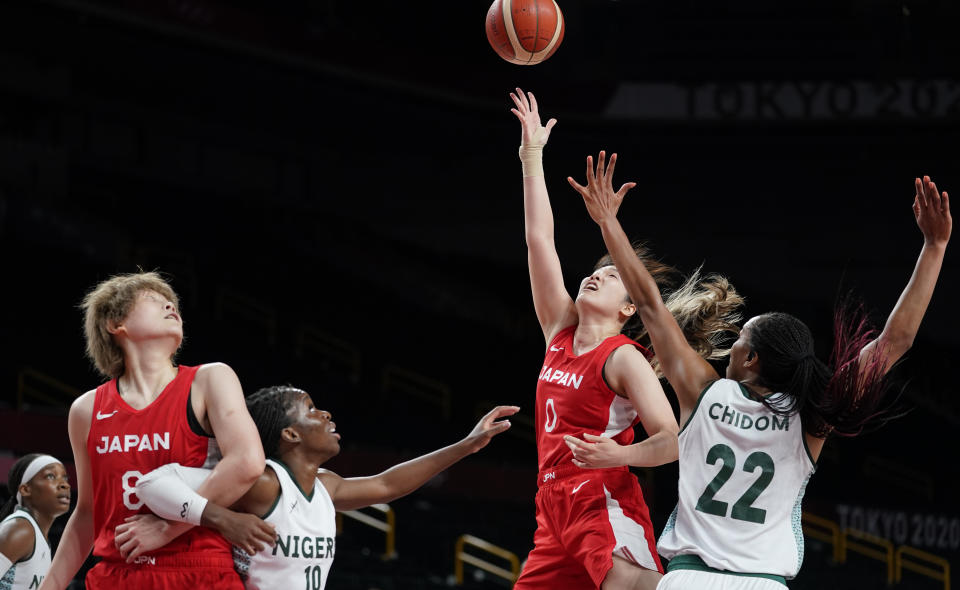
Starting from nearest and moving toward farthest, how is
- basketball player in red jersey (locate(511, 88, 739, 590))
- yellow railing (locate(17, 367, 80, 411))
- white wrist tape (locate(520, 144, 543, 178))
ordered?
basketball player in red jersey (locate(511, 88, 739, 590)) < white wrist tape (locate(520, 144, 543, 178)) < yellow railing (locate(17, 367, 80, 411))

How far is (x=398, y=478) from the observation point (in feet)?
15.1

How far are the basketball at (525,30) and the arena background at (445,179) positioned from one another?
26.0ft

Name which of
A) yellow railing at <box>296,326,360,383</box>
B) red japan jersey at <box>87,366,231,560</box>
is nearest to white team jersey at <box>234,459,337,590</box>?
red japan jersey at <box>87,366,231,560</box>

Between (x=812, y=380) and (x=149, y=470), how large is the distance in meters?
2.17

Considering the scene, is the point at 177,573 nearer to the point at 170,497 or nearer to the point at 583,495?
the point at 170,497

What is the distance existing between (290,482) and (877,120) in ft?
55.4

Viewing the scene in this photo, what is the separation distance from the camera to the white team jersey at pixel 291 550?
13.1ft

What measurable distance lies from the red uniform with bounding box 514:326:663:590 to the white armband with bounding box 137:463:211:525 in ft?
4.75

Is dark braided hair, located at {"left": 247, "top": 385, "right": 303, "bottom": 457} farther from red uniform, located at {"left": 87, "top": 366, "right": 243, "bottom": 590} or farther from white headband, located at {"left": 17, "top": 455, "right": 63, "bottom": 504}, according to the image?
white headband, located at {"left": 17, "top": 455, "right": 63, "bottom": 504}

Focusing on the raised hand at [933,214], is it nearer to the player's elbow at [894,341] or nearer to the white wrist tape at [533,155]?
the player's elbow at [894,341]

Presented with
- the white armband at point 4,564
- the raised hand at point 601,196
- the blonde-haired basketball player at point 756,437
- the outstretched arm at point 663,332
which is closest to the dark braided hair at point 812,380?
the blonde-haired basketball player at point 756,437

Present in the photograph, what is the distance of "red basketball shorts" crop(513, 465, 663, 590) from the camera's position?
446 cm

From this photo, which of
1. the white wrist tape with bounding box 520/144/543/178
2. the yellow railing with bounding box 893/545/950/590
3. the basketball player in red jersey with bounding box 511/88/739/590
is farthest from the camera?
the yellow railing with bounding box 893/545/950/590

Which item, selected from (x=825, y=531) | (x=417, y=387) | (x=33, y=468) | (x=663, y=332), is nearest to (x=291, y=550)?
(x=663, y=332)
